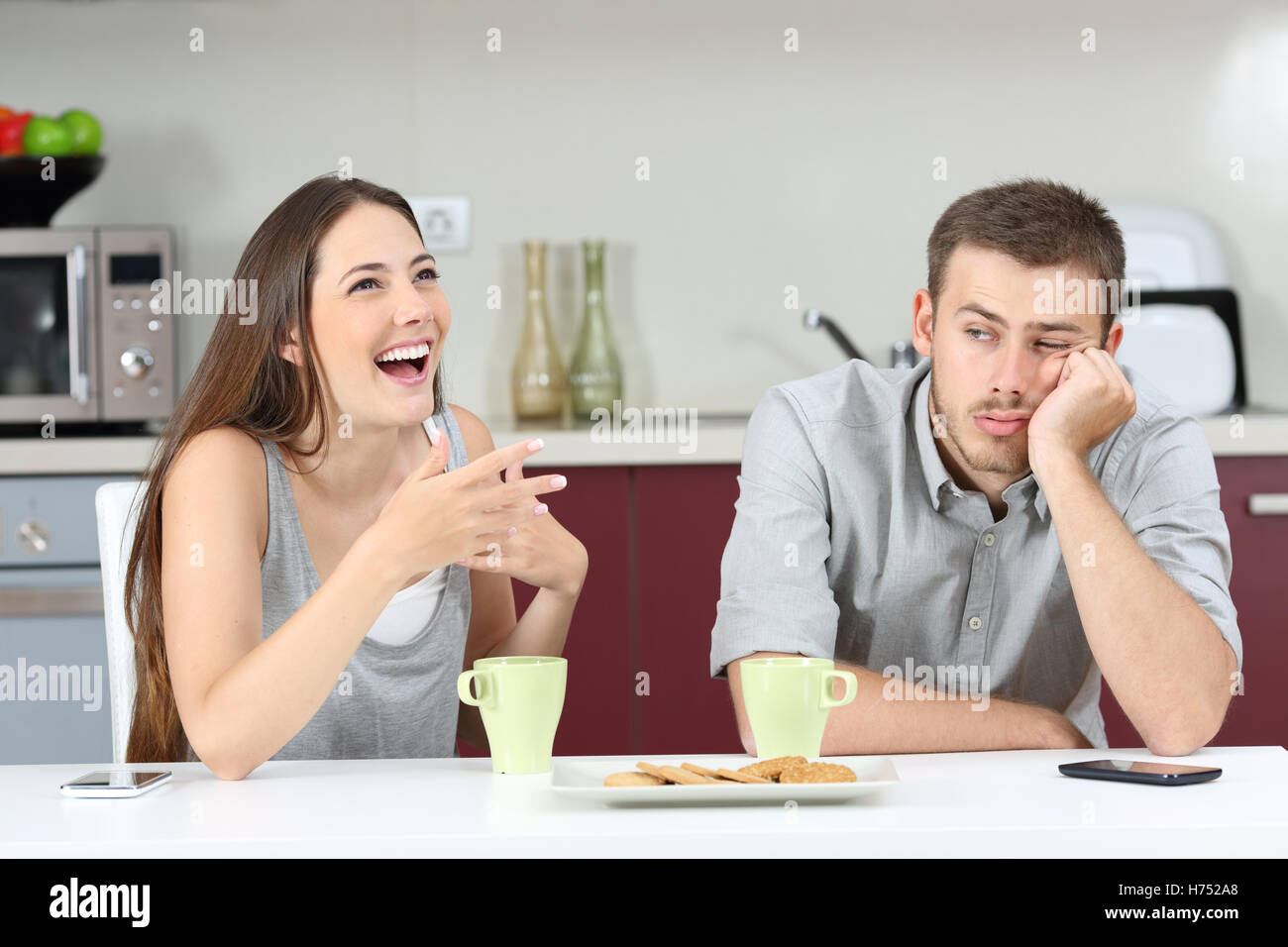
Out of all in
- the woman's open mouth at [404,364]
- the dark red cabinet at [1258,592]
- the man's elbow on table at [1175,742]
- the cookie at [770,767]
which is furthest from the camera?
the dark red cabinet at [1258,592]

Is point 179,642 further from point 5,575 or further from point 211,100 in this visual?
point 211,100

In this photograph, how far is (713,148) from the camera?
273cm

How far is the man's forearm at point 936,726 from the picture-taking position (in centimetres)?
111

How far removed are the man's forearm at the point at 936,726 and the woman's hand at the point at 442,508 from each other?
0.95ft

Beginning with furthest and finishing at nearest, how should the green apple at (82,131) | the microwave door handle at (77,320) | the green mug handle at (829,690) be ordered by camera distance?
the green apple at (82,131) < the microwave door handle at (77,320) < the green mug handle at (829,690)

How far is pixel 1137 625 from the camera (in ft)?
3.73

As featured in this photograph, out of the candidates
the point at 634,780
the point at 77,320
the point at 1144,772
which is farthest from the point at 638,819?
the point at 77,320

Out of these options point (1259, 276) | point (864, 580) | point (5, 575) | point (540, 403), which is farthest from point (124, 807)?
point (1259, 276)

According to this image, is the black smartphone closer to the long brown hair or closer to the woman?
the woman

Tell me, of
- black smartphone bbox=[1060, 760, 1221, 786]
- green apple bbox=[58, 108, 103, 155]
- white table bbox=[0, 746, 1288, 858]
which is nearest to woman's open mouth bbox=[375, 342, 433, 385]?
white table bbox=[0, 746, 1288, 858]

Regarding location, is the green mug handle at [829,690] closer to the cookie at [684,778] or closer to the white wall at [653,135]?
the cookie at [684,778]

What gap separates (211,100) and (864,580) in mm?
1969

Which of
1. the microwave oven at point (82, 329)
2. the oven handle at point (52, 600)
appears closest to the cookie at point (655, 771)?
the oven handle at point (52, 600)

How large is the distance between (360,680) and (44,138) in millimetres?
1706
